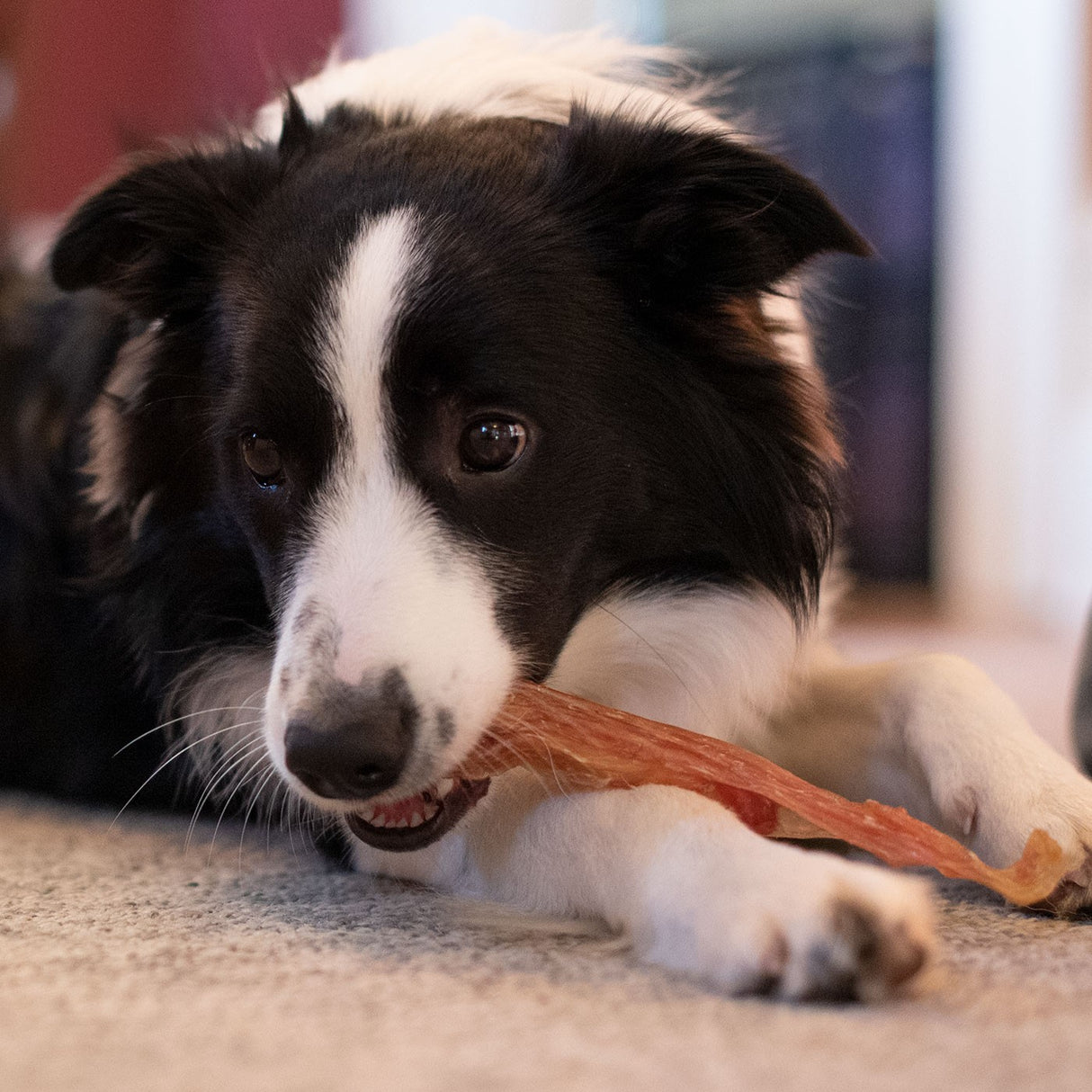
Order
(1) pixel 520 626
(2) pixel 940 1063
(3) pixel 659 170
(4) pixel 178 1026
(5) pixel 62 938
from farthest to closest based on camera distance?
(3) pixel 659 170 < (1) pixel 520 626 < (5) pixel 62 938 < (4) pixel 178 1026 < (2) pixel 940 1063

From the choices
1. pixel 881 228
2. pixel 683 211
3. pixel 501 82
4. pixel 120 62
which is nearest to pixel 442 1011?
pixel 683 211

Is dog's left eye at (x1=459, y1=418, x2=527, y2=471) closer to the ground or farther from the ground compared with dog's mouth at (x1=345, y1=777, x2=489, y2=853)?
Answer: farther from the ground

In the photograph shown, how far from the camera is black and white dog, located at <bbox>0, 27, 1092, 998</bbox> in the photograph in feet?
4.21

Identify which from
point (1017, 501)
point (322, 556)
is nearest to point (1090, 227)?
point (1017, 501)

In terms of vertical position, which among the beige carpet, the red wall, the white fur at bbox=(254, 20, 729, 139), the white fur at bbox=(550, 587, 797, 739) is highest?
the red wall

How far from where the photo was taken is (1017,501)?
5.61 m

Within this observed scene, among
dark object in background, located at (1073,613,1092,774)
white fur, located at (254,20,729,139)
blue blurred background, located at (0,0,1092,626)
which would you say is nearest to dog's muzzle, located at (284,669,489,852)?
white fur, located at (254,20,729,139)

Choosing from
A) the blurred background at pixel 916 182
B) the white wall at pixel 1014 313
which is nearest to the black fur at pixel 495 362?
the blurred background at pixel 916 182

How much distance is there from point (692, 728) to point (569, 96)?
0.96 metres

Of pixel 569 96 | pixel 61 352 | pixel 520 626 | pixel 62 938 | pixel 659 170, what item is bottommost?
pixel 62 938

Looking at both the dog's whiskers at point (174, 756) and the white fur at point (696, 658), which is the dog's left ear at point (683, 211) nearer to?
the white fur at point (696, 658)

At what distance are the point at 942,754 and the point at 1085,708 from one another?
0.54 m

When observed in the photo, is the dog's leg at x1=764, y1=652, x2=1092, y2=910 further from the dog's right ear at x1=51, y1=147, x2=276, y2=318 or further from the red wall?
the red wall

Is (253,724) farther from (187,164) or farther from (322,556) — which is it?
(187,164)
